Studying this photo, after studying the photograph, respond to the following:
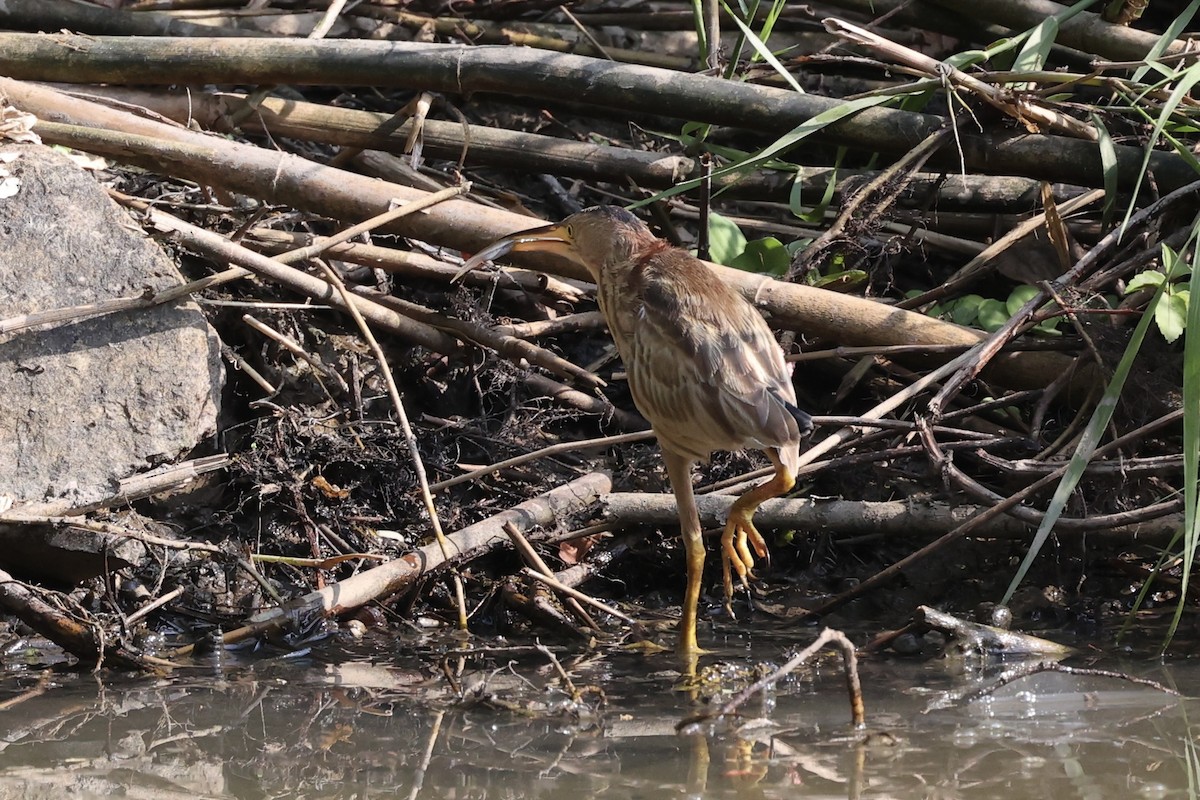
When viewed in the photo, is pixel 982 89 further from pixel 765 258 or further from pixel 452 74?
pixel 452 74

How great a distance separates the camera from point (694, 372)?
3848 mm

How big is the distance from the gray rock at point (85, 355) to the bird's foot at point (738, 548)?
178 cm

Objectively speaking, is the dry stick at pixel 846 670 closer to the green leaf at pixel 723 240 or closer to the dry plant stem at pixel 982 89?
the green leaf at pixel 723 240

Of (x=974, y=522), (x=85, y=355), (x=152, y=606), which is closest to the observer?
(x=152, y=606)

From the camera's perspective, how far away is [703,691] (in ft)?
11.6

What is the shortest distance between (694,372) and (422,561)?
1.11m

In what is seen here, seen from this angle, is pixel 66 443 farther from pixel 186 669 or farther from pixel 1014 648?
pixel 1014 648

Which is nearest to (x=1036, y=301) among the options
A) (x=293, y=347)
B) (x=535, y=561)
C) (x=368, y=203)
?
(x=535, y=561)

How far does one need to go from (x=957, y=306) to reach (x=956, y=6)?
147 cm

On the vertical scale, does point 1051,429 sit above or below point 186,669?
above

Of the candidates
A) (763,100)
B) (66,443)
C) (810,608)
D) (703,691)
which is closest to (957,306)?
(763,100)

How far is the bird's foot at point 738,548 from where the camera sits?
4117 mm

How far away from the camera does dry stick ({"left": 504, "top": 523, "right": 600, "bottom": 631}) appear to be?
13.8 feet

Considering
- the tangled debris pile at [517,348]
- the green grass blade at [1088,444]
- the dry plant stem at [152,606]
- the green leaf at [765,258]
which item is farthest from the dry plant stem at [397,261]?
the green grass blade at [1088,444]
